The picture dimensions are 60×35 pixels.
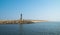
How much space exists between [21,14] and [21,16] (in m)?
1.35

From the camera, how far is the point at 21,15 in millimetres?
57656

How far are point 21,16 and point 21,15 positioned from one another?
82 cm

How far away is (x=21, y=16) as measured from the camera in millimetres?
58281

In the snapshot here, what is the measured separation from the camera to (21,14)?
5744 cm

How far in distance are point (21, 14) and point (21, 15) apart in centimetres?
57
